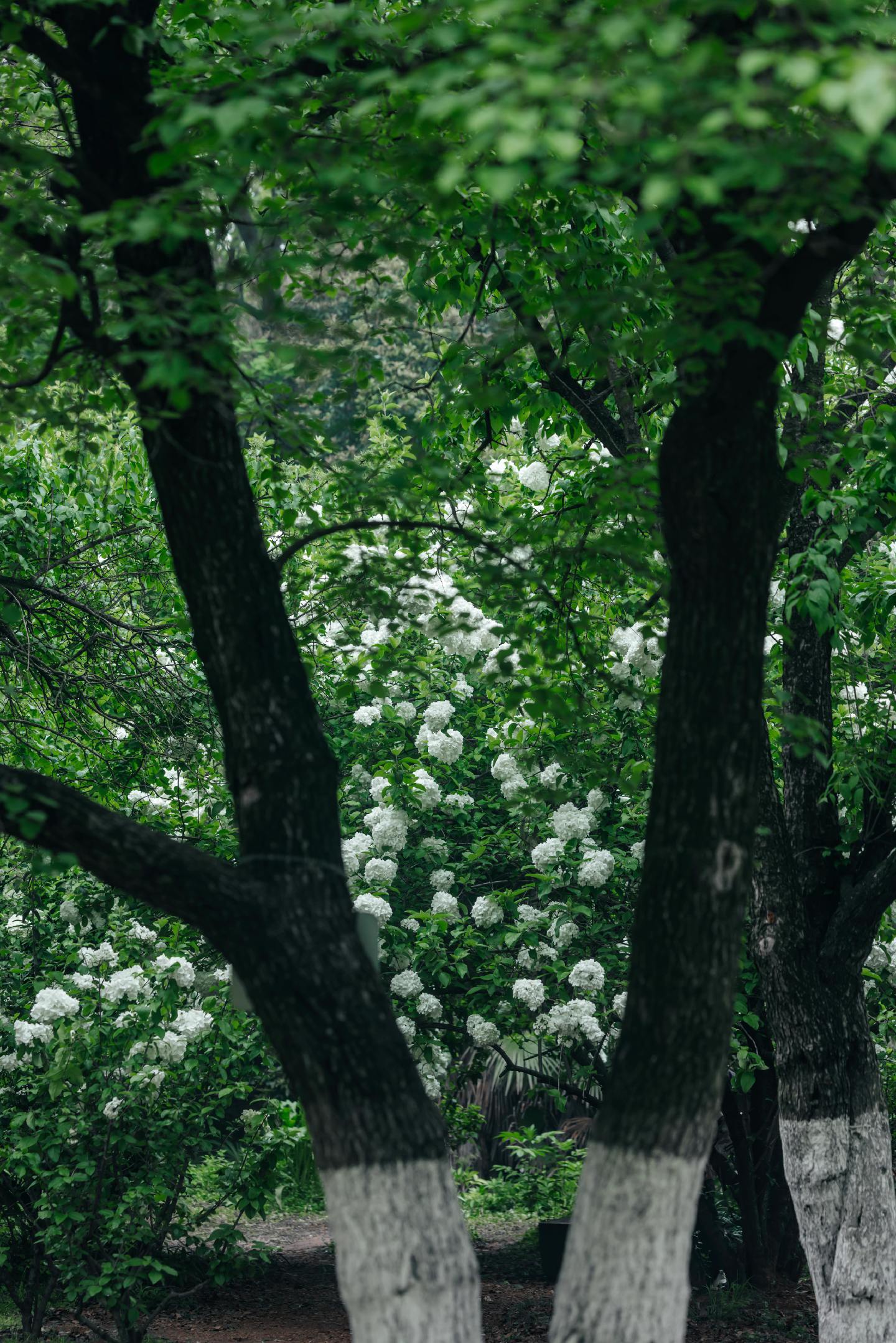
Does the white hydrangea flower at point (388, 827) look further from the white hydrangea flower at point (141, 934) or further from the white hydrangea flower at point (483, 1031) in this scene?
the white hydrangea flower at point (141, 934)

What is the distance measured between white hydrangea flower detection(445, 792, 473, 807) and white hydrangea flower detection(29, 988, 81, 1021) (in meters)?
2.44

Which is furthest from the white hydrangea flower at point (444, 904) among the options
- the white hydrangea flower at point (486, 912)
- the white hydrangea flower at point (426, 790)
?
the white hydrangea flower at point (426, 790)

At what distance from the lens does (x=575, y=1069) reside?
767 cm

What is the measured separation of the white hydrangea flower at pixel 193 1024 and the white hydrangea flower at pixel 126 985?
26 centimetres

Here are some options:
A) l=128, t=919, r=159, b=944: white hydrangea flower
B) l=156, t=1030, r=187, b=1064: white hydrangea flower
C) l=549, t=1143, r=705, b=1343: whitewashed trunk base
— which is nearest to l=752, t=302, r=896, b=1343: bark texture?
l=549, t=1143, r=705, b=1343: whitewashed trunk base

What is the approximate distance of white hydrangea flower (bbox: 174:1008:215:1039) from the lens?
654 cm

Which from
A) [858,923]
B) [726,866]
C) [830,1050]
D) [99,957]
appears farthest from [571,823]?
[726,866]

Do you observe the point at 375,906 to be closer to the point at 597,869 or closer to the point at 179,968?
the point at 179,968

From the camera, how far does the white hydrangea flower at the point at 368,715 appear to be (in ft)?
25.8

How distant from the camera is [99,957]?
22.1 feet

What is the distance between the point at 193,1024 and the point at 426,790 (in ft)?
6.10

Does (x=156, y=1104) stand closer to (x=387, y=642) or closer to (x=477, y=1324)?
(x=387, y=642)

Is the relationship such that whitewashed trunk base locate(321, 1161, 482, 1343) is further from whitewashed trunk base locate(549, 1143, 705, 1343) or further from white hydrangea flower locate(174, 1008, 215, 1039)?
white hydrangea flower locate(174, 1008, 215, 1039)

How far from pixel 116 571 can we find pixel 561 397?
2.93m
